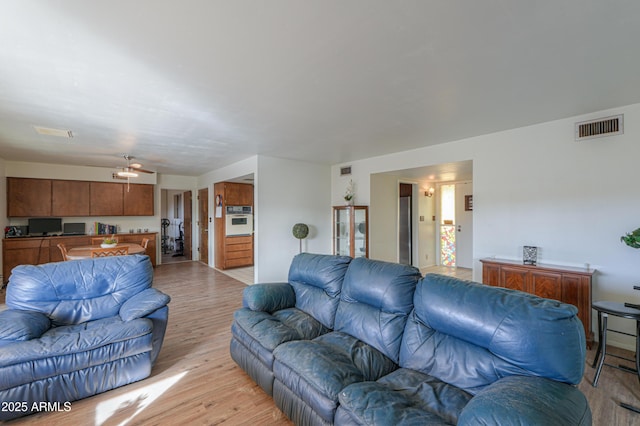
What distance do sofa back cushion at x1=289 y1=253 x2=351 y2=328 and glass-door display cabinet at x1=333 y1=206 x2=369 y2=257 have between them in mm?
2903

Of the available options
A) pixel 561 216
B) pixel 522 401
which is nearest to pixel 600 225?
pixel 561 216

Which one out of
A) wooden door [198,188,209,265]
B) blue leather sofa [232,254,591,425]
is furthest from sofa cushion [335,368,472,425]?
wooden door [198,188,209,265]

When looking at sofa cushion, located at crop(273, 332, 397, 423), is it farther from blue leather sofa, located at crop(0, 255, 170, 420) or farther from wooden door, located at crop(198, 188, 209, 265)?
wooden door, located at crop(198, 188, 209, 265)

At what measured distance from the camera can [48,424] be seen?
6.29 ft

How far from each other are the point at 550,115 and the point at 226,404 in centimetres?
440

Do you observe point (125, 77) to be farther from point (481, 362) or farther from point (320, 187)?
point (320, 187)

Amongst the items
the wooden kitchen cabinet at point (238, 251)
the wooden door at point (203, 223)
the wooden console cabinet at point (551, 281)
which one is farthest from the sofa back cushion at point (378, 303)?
the wooden door at point (203, 223)

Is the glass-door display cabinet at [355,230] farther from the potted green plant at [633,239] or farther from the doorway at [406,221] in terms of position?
the potted green plant at [633,239]

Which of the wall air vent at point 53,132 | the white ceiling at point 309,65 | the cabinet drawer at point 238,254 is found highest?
the white ceiling at point 309,65

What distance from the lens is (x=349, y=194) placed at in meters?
6.11

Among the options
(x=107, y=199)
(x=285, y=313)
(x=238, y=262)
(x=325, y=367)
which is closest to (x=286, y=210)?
(x=238, y=262)

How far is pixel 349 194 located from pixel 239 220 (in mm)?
3078

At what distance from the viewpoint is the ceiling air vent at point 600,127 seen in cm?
296

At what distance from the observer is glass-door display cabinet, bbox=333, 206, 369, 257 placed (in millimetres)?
5707
